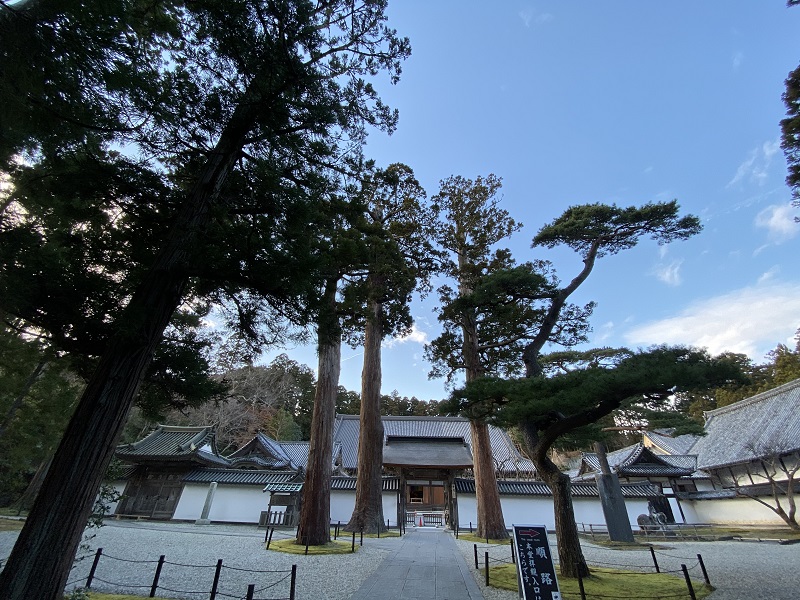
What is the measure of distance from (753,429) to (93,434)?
29.0 metres

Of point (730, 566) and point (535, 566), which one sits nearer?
point (535, 566)

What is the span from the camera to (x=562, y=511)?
22.3 ft

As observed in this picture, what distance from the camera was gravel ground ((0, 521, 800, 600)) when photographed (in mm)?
5750

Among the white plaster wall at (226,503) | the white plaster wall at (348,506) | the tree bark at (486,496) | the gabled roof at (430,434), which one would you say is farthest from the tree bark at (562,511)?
the gabled roof at (430,434)

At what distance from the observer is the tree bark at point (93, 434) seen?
119 inches

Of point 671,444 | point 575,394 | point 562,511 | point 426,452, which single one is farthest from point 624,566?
point 671,444

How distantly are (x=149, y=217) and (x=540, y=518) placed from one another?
68.7ft

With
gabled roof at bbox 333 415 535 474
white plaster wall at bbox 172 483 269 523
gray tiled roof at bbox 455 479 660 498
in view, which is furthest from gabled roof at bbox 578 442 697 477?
white plaster wall at bbox 172 483 269 523

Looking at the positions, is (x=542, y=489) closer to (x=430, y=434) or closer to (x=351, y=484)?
(x=430, y=434)

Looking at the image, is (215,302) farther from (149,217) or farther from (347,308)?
(347,308)

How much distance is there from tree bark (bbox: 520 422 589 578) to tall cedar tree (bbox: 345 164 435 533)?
17.7 ft

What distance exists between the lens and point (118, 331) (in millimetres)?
3471

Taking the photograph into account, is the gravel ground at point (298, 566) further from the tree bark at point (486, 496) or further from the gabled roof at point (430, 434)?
the gabled roof at point (430, 434)

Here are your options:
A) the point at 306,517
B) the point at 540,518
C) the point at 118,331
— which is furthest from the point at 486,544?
the point at 118,331
